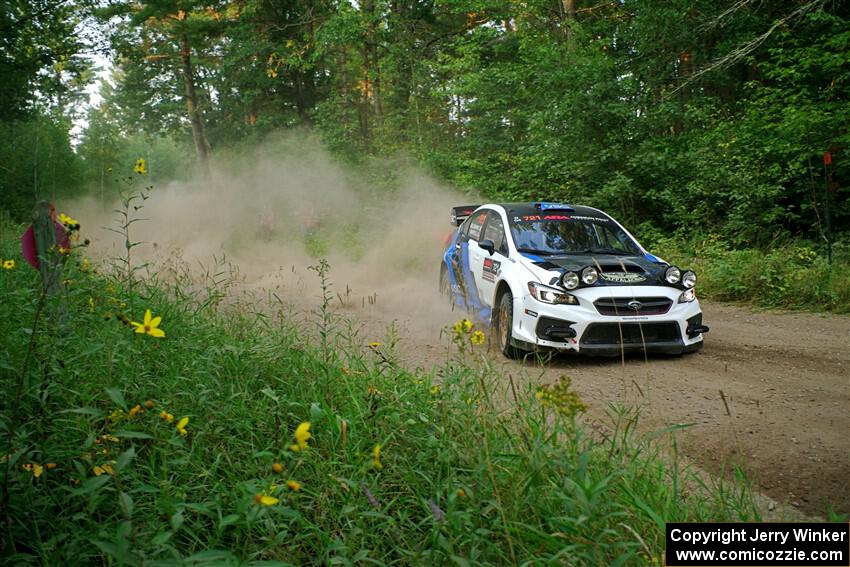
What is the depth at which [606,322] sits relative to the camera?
616 centimetres

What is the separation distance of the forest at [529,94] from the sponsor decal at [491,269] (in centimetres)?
580

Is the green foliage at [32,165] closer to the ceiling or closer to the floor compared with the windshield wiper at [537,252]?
closer to the ceiling

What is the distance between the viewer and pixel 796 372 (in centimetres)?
587

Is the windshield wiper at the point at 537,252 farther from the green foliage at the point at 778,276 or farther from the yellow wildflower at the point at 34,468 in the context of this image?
the yellow wildflower at the point at 34,468

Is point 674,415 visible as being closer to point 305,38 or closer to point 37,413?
point 37,413

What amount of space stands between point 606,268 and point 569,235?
1.07m

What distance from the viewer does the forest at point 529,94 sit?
1340 cm

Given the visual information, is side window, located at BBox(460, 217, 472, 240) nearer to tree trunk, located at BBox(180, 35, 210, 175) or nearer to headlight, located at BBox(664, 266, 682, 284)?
headlight, located at BBox(664, 266, 682, 284)

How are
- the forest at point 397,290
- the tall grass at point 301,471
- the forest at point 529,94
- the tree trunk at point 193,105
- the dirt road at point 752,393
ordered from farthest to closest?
1. the tree trunk at point 193,105
2. the forest at point 529,94
3. the dirt road at point 752,393
4. the forest at point 397,290
5. the tall grass at point 301,471

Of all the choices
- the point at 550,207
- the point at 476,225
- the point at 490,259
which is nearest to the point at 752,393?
the point at 490,259

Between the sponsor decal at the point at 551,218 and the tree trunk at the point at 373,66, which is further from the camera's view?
the tree trunk at the point at 373,66

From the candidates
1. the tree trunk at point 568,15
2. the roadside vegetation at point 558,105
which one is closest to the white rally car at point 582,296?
the roadside vegetation at point 558,105

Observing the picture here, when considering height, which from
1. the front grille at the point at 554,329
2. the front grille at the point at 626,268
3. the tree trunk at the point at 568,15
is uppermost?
the tree trunk at the point at 568,15

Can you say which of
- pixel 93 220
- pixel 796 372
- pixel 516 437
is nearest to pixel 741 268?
pixel 796 372
